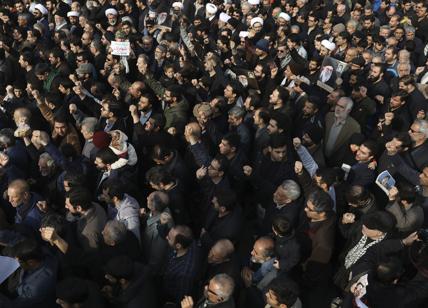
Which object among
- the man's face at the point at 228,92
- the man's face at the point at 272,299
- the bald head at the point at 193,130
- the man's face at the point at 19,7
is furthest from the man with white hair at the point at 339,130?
the man's face at the point at 19,7

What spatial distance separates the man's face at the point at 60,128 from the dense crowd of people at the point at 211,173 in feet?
0.12

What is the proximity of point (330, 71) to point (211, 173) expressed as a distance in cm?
386

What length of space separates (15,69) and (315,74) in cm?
574

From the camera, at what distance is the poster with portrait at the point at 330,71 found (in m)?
7.54

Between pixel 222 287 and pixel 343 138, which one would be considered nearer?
pixel 222 287

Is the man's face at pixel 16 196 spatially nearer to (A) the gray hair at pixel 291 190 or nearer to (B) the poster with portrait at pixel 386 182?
(A) the gray hair at pixel 291 190

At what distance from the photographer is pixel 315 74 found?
302 inches

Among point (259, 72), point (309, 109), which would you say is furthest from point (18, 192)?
point (259, 72)

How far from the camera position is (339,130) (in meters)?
6.26

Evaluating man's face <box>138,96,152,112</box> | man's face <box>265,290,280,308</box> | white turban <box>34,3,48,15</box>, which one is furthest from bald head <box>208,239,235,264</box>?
white turban <box>34,3,48,15</box>

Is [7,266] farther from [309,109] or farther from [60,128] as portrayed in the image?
[309,109]

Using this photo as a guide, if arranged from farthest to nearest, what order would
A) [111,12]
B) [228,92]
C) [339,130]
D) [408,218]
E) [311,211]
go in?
[111,12], [228,92], [339,130], [408,218], [311,211]

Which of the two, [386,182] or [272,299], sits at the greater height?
[272,299]

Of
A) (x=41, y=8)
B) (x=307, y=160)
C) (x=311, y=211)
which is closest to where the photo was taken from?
(x=311, y=211)
